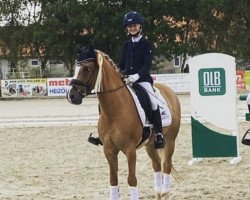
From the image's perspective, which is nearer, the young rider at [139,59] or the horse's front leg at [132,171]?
the horse's front leg at [132,171]

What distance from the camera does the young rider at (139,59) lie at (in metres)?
7.04

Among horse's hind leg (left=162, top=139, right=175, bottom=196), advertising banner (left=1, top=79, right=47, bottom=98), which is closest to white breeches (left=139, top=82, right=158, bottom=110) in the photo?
horse's hind leg (left=162, top=139, right=175, bottom=196)

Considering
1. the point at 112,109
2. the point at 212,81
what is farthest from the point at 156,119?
the point at 212,81

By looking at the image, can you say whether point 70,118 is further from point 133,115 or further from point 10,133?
point 133,115

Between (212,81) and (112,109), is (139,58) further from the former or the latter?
(212,81)

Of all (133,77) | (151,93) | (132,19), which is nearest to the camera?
(133,77)

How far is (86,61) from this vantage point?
20.6 feet

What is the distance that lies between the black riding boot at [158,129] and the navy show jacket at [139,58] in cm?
51

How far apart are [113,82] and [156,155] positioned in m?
1.58

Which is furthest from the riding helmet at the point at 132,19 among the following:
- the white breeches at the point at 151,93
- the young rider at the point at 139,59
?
the white breeches at the point at 151,93

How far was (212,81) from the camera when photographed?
10.5 meters

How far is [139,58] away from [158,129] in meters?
0.97

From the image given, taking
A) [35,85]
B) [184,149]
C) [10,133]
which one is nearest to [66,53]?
[35,85]

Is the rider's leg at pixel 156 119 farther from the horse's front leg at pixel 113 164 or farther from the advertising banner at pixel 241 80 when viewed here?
the advertising banner at pixel 241 80
